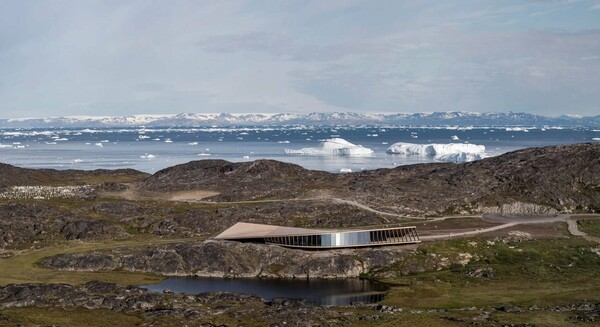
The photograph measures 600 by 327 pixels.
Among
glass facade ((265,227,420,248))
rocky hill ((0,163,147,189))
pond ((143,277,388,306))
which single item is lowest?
pond ((143,277,388,306))

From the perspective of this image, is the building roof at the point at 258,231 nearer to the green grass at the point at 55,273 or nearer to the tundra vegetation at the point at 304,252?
the tundra vegetation at the point at 304,252

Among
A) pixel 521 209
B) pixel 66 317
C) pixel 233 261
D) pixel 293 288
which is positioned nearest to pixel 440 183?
pixel 521 209

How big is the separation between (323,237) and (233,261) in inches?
616

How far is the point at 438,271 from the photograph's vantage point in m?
107

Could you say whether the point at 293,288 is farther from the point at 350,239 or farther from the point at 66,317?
the point at 66,317

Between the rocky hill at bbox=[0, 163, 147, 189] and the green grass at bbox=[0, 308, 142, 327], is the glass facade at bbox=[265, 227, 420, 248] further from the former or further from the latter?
the rocky hill at bbox=[0, 163, 147, 189]

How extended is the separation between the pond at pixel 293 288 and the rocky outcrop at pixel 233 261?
2230mm

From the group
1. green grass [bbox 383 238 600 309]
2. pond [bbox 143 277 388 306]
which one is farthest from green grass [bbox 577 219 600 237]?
pond [bbox 143 277 388 306]

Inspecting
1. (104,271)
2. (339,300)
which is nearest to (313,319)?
(339,300)

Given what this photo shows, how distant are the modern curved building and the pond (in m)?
10.9

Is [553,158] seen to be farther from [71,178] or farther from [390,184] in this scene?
[71,178]

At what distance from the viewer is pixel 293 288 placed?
99.8 metres

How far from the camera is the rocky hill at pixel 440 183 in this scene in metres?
150

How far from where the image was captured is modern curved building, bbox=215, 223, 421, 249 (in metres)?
Result: 115
